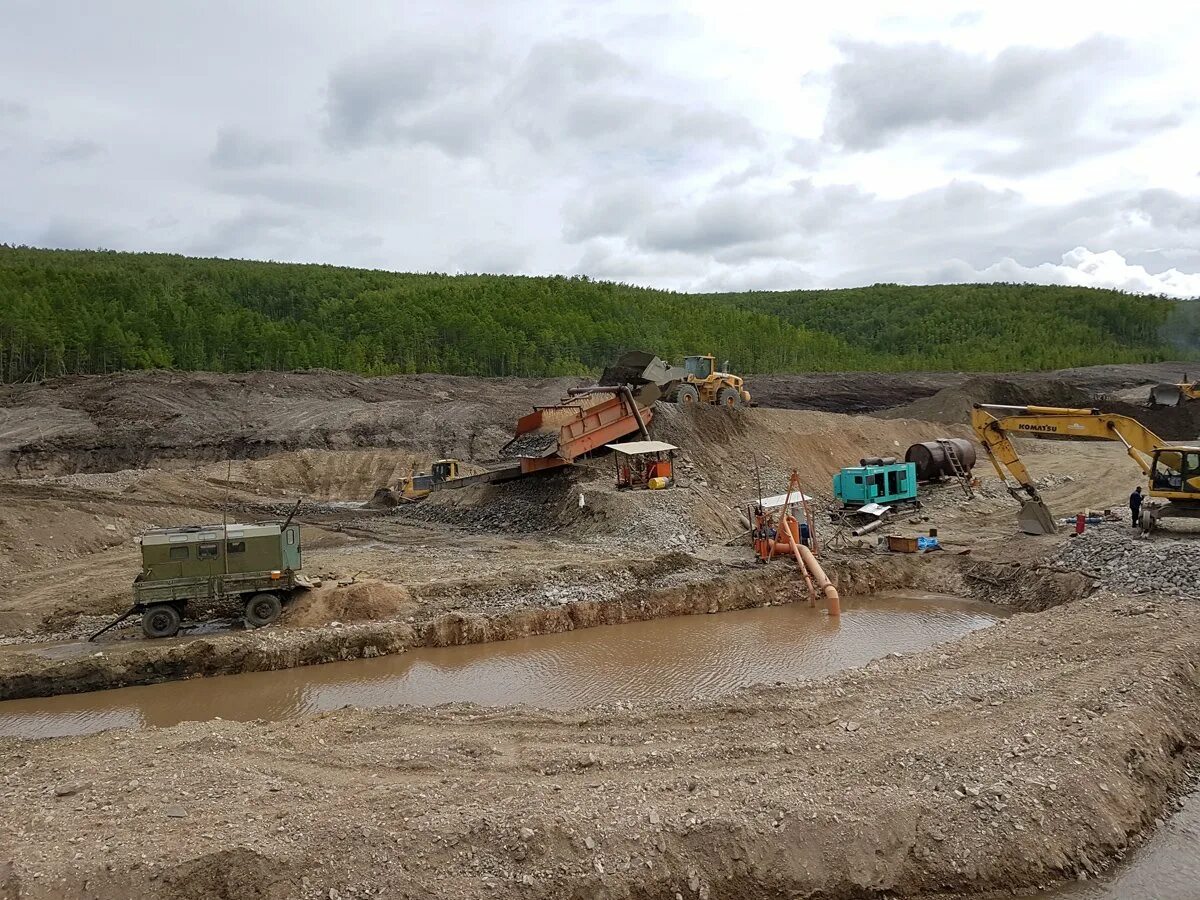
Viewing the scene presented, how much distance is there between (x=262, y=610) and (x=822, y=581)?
11686 mm

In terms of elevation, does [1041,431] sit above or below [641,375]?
below

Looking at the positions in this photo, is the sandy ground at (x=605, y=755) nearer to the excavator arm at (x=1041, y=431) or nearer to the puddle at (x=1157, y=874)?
the puddle at (x=1157, y=874)

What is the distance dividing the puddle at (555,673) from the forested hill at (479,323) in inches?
1947

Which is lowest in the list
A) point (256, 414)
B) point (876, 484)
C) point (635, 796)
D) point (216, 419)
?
point (635, 796)

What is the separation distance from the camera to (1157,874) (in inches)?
311

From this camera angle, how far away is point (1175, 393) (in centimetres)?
4300

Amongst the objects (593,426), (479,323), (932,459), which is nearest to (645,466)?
(593,426)

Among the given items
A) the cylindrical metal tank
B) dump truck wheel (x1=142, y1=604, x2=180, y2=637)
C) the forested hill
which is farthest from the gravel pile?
the forested hill

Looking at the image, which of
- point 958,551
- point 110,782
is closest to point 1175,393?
point 958,551

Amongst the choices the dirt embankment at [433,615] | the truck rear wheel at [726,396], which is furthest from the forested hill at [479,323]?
the dirt embankment at [433,615]

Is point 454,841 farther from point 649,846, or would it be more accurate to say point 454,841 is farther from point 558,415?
point 558,415

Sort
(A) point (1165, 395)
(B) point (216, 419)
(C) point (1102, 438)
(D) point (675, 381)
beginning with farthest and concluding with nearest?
(A) point (1165, 395) → (B) point (216, 419) → (D) point (675, 381) → (C) point (1102, 438)

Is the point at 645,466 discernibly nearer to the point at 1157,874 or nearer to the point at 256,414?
the point at 1157,874

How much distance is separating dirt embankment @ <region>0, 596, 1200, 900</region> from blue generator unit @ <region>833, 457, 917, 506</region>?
43.6ft
